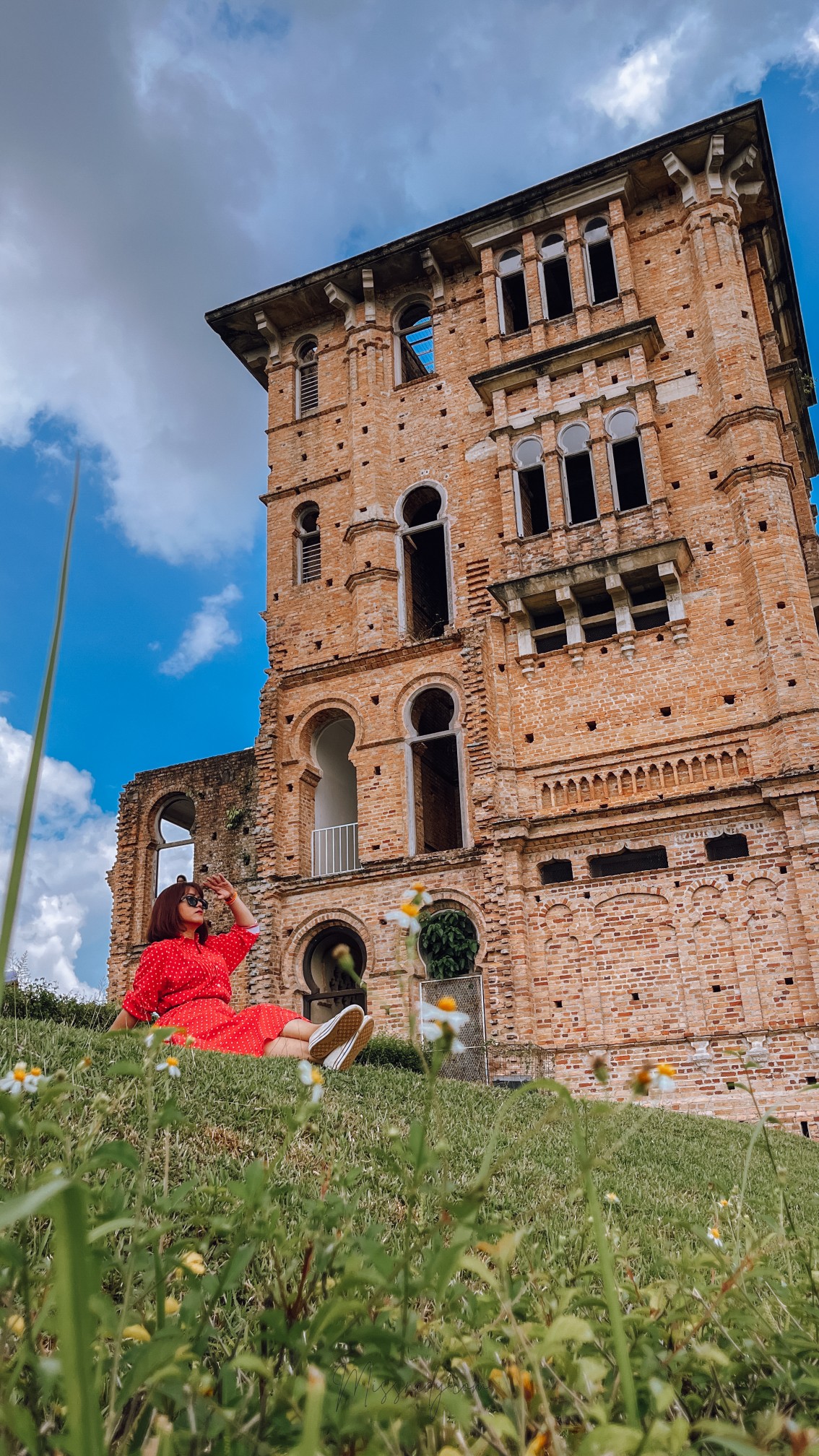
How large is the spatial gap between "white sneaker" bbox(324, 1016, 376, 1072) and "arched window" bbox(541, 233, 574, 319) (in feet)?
57.3

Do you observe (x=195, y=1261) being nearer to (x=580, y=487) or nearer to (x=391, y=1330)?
(x=391, y=1330)

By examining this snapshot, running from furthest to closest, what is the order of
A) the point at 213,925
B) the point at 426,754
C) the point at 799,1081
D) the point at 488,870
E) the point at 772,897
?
1. the point at 213,925
2. the point at 426,754
3. the point at 488,870
4. the point at 772,897
5. the point at 799,1081

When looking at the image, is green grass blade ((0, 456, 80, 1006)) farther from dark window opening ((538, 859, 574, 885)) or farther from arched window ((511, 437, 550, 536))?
arched window ((511, 437, 550, 536))

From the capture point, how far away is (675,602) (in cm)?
1741

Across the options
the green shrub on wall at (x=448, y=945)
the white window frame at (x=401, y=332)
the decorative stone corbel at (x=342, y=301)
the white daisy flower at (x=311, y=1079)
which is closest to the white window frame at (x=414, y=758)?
the green shrub on wall at (x=448, y=945)

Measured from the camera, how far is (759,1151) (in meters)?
8.88

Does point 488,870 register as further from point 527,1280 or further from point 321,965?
point 527,1280

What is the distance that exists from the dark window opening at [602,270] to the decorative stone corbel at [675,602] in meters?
6.95

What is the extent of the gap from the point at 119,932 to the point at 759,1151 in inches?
648

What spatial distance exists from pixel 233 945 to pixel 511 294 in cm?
1818

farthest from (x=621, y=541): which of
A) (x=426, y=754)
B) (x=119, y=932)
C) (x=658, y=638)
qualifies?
(x=119, y=932)

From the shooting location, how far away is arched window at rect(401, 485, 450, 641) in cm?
2081

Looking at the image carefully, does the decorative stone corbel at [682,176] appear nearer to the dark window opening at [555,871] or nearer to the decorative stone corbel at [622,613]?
the decorative stone corbel at [622,613]

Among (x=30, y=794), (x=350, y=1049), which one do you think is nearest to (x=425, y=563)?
(x=350, y=1049)
